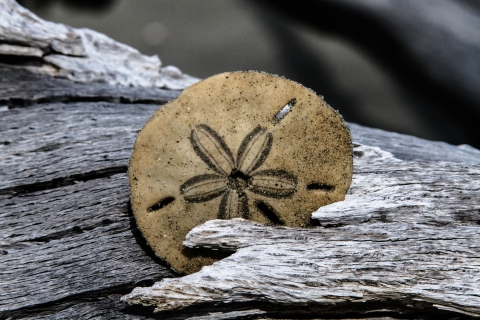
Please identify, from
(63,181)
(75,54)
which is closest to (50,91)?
(75,54)

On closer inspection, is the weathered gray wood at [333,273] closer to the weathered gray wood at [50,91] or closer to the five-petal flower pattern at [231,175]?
the five-petal flower pattern at [231,175]

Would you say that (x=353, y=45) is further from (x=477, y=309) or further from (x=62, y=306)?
(x=62, y=306)

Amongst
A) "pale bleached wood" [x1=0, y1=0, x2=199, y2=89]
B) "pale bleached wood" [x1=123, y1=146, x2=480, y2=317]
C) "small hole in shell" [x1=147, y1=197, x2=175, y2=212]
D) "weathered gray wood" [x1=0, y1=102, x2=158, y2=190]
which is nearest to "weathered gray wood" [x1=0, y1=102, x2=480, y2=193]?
"weathered gray wood" [x1=0, y1=102, x2=158, y2=190]

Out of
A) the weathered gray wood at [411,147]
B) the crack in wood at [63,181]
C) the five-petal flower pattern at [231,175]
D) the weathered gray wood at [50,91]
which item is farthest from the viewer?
the weathered gray wood at [411,147]

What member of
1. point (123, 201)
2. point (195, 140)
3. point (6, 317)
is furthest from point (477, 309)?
point (6, 317)

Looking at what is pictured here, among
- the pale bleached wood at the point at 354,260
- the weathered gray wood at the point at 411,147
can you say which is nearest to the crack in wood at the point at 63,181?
the pale bleached wood at the point at 354,260

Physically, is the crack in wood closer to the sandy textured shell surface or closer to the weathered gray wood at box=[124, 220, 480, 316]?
the sandy textured shell surface

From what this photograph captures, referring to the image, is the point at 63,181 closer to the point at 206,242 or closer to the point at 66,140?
the point at 66,140
